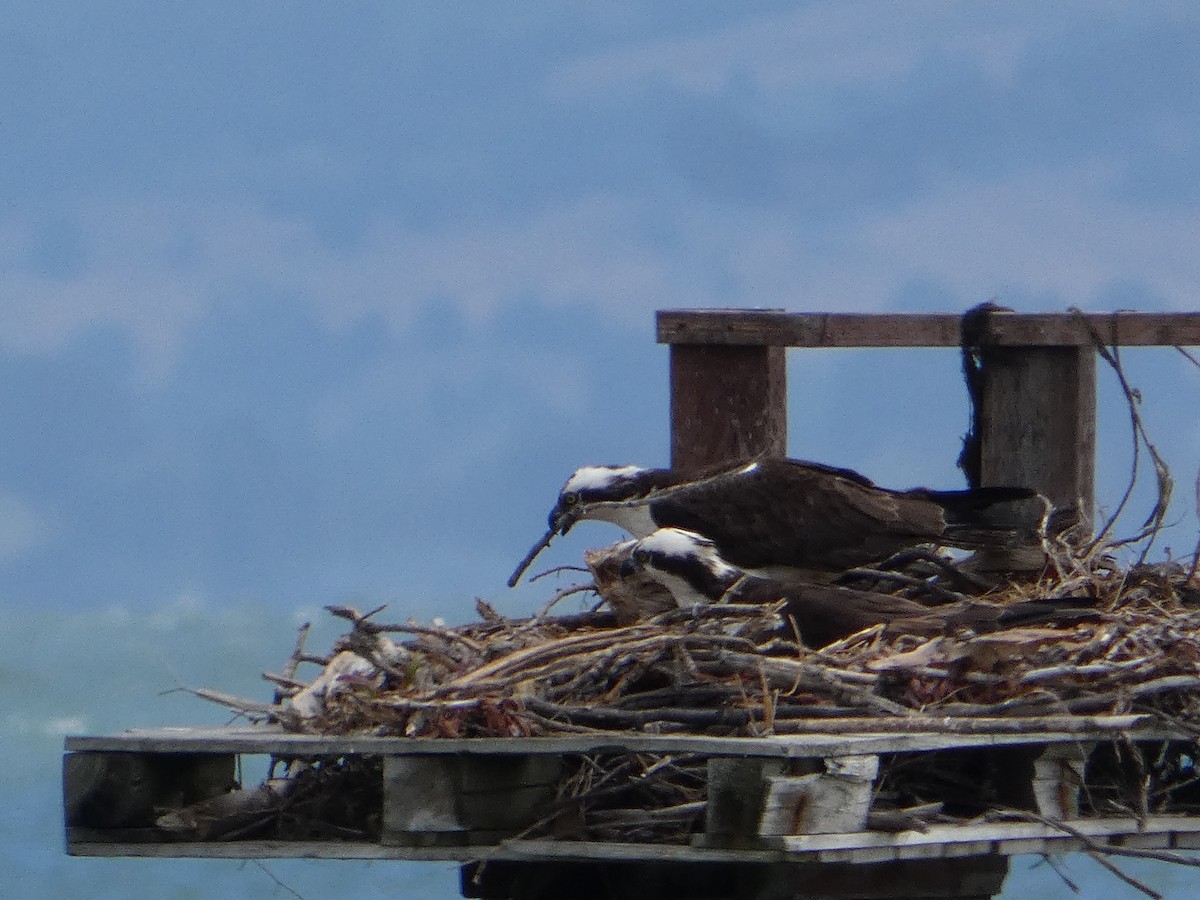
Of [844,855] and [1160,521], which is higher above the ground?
[1160,521]

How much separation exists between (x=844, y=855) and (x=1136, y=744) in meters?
1.08

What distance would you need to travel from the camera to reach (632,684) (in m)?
5.15

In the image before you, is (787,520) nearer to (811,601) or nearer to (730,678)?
(811,601)

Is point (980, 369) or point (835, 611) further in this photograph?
point (980, 369)

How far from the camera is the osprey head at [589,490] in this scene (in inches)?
271

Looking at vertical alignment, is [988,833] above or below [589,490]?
below

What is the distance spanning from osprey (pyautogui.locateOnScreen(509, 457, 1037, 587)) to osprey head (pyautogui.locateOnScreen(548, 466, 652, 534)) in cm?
24

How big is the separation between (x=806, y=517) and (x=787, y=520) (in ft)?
0.23

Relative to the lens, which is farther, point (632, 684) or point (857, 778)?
point (632, 684)

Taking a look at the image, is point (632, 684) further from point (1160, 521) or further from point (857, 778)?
point (1160, 521)

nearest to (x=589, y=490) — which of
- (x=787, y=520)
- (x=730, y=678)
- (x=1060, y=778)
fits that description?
(x=787, y=520)

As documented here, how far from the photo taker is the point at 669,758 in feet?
15.6

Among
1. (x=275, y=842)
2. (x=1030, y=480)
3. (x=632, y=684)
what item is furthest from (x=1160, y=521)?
(x=275, y=842)

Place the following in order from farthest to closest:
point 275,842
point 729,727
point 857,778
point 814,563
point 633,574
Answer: point 814,563
point 633,574
point 275,842
point 729,727
point 857,778
